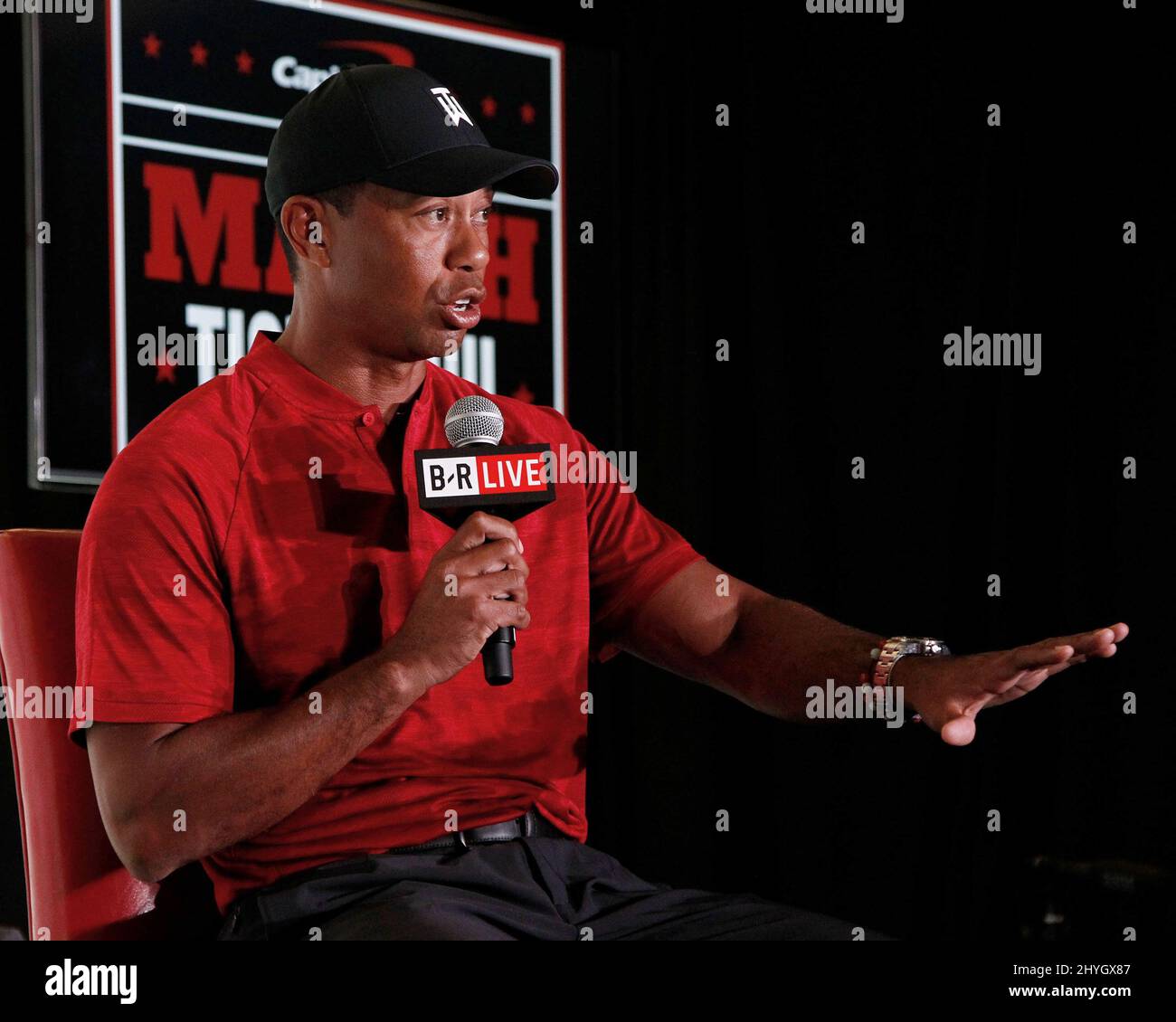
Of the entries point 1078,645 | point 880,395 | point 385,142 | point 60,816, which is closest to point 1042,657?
point 1078,645

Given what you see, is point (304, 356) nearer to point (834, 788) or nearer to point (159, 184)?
point (159, 184)

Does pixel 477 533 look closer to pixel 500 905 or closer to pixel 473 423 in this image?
pixel 473 423

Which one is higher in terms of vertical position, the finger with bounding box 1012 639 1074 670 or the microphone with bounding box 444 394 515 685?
the microphone with bounding box 444 394 515 685

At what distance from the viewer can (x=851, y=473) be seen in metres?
3.02

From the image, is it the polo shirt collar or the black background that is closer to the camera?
the polo shirt collar

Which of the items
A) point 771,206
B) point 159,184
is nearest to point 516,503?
point 159,184

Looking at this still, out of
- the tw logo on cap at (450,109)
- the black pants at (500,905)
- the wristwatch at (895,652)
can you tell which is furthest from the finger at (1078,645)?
the tw logo on cap at (450,109)

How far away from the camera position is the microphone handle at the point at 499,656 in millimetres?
1507

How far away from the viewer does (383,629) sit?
1642 millimetres

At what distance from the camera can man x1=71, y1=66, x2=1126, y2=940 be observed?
4.88 ft

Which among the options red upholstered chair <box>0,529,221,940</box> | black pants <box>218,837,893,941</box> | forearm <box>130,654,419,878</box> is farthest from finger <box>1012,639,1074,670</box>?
red upholstered chair <box>0,529,221,940</box>

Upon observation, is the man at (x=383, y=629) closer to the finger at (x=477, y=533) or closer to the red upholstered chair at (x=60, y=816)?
the finger at (x=477, y=533)

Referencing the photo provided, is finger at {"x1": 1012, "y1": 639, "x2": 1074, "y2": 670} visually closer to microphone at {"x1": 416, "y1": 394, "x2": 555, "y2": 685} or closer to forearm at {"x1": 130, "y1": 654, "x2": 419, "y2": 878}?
Result: microphone at {"x1": 416, "y1": 394, "x2": 555, "y2": 685}

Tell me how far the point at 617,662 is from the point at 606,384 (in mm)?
607
